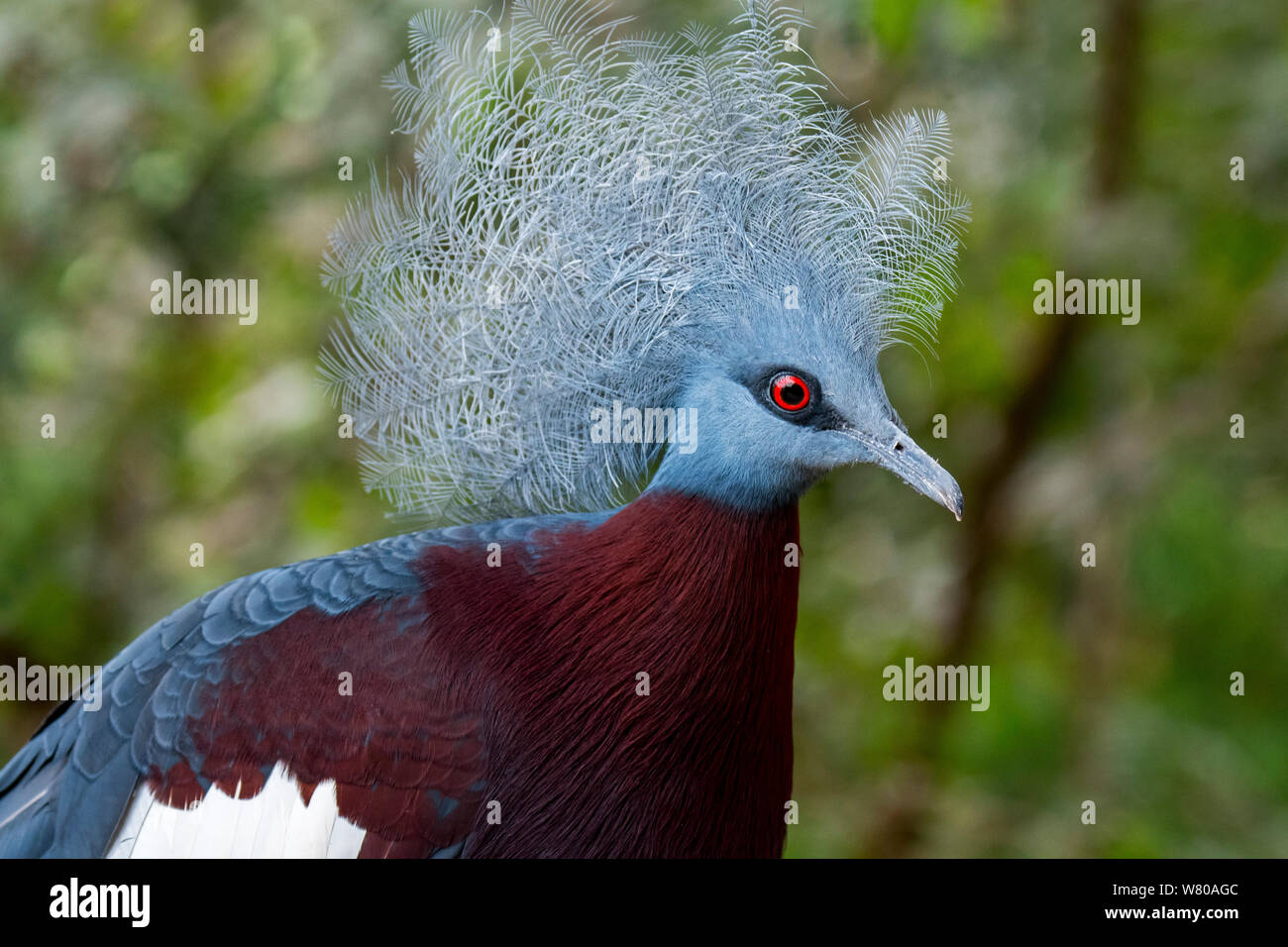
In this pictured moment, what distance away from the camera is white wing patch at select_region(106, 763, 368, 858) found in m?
1.72

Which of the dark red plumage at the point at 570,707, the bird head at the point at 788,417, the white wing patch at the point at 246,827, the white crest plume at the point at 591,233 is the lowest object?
the white wing patch at the point at 246,827

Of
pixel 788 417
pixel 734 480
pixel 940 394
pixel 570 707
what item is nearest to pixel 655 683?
pixel 570 707

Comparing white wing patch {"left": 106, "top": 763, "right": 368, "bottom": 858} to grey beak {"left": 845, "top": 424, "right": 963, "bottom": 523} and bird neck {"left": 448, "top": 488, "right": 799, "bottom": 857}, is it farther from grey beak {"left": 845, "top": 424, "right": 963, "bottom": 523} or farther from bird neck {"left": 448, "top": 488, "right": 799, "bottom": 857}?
grey beak {"left": 845, "top": 424, "right": 963, "bottom": 523}

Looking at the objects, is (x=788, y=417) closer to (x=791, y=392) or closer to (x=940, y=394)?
(x=791, y=392)

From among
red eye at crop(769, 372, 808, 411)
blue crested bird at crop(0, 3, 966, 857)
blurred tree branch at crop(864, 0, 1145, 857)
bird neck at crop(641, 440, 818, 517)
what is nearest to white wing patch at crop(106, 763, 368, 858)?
blue crested bird at crop(0, 3, 966, 857)

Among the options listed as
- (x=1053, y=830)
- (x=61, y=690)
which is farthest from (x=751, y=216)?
(x=61, y=690)

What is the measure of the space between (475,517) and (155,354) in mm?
2079

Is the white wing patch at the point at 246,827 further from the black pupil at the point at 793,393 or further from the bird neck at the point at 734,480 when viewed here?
the black pupil at the point at 793,393

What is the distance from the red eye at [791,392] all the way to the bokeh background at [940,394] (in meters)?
1.28

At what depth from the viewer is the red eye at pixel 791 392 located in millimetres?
1678

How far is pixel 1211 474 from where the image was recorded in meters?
3.51

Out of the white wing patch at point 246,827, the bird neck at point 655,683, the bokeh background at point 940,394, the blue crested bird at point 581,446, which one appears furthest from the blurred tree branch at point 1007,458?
the white wing patch at point 246,827

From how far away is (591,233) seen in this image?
176 cm

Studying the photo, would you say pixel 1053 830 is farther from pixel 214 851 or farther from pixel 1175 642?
pixel 214 851
